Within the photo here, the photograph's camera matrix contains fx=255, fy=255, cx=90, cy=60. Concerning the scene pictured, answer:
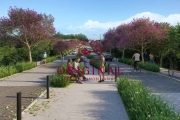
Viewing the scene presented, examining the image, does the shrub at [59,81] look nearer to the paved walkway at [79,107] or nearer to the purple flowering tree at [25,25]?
the paved walkway at [79,107]

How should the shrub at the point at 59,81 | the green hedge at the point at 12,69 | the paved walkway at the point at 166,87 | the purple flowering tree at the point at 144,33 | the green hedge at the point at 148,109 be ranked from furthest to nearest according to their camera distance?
the purple flowering tree at the point at 144,33 < the green hedge at the point at 12,69 < the shrub at the point at 59,81 < the paved walkway at the point at 166,87 < the green hedge at the point at 148,109

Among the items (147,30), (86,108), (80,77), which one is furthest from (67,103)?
(147,30)

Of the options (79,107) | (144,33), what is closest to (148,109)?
(79,107)

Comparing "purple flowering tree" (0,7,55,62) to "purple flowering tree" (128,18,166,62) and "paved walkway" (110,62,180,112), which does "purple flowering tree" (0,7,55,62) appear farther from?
"paved walkway" (110,62,180,112)

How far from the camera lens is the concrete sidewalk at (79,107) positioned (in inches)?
260

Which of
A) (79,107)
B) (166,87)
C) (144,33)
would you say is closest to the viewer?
(79,107)

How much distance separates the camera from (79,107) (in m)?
7.61

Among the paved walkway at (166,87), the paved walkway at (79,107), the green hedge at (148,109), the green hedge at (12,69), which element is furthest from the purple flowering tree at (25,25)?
the green hedge at (148,109)

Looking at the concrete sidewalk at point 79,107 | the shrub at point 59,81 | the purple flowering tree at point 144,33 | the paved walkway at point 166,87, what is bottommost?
the concrete sidewalk at point 79,107

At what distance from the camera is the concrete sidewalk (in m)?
6.60

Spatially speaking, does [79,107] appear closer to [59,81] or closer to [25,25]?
[59,81]

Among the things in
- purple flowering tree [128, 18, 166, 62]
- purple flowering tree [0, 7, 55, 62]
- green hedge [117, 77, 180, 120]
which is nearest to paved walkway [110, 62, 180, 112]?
green hedge [117, 77, 180, 120]

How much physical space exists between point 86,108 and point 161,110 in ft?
8.25

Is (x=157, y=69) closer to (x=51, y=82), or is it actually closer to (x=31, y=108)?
(x=51, y=82)
